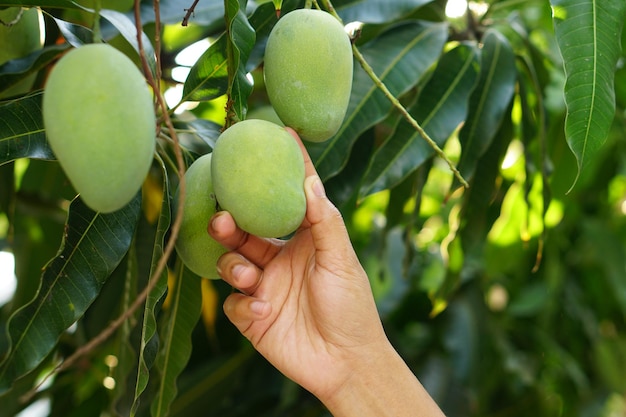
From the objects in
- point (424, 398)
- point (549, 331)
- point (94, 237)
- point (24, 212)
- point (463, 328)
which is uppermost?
point (94, 237)

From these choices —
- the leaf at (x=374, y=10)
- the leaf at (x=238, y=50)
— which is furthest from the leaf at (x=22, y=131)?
the leaf at (x=374, y=10)

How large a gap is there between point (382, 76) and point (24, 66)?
1.84 feet

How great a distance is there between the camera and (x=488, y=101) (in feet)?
4.26

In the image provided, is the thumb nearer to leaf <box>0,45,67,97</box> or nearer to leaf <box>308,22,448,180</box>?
leaf <box>308,22,448,180</box>

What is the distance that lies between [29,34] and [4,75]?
85 mm

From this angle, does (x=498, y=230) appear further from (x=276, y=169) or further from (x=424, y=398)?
(x=276, y=169)

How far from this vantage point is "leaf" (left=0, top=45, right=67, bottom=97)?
980mm

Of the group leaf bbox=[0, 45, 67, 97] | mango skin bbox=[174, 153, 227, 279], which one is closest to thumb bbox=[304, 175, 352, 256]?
mango skin bbox=[174, 153, 227, 279]

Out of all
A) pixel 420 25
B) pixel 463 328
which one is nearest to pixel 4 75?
pixel 420 25

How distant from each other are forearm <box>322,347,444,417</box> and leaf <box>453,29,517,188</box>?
17.0 inches

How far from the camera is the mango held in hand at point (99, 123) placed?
575 mm

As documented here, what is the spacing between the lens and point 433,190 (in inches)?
95.3

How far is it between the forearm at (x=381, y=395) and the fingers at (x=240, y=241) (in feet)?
0.64

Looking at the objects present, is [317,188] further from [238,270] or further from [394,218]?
[394,218]
